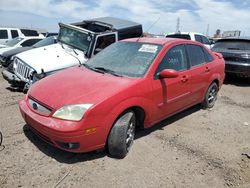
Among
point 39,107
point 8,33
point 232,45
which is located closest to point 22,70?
point 39,107

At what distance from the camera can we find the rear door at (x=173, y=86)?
4421 millimetres

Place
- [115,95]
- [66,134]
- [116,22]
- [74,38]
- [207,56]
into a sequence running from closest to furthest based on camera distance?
1. [66,134]
2. [115,95]
3. [207,56]
4. [74,38]
5. [116,22]

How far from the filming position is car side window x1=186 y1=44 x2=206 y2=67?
5367mm

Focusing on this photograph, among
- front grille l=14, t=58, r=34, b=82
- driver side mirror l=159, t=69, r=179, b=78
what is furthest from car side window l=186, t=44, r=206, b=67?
front grille l=14, t=58, r=34, b=82

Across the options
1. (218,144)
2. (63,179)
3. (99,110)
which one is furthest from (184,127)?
(63,179)

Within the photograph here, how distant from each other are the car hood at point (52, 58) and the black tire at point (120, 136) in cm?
324

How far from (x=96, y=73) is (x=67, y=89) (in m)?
0.67

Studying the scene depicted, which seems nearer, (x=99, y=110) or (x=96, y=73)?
(x=99, y=110)

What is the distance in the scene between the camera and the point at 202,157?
163 inches

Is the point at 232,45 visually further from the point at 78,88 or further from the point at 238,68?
the point at 78,88

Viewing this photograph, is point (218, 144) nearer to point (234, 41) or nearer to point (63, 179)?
point (63, 179)

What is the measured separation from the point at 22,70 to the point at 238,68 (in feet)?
21.8

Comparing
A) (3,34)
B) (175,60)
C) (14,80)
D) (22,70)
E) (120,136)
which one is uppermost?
(175,60)

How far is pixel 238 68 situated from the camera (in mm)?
9070
